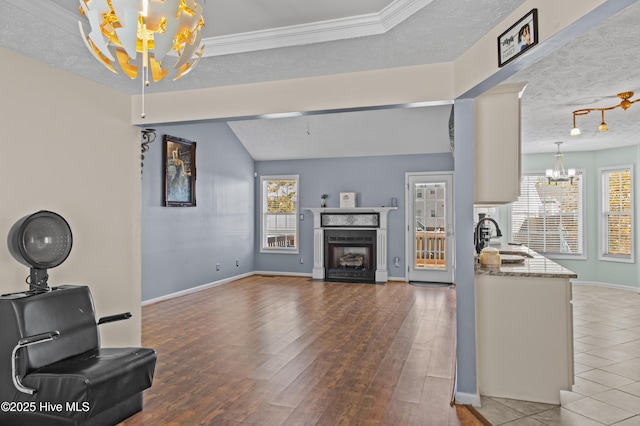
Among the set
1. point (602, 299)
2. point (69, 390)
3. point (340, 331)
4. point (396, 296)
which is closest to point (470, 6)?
point (69, 390)

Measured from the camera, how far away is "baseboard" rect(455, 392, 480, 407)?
9.64 ft

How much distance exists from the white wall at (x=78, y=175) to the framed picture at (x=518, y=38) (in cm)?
303

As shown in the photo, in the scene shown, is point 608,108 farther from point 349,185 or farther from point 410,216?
point 349,185

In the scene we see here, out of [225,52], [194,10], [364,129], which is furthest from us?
[364,129]

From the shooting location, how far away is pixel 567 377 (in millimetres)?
2922

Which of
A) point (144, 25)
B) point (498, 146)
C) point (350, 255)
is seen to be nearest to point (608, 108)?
point (498, 146)

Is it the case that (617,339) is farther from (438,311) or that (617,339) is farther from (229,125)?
(229,125)

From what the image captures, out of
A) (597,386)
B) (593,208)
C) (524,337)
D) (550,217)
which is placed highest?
(593,208)

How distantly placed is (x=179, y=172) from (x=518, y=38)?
18.6 ft

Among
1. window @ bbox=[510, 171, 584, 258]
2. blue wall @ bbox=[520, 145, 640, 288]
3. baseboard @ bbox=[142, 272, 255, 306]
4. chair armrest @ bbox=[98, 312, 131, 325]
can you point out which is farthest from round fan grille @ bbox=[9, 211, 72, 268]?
blue wall @ bbox=[520, 145, 640, 288]

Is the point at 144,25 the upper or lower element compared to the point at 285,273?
upper

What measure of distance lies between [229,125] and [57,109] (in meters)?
5.31

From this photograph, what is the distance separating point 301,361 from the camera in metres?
3.82

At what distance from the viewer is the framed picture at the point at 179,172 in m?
6.49
